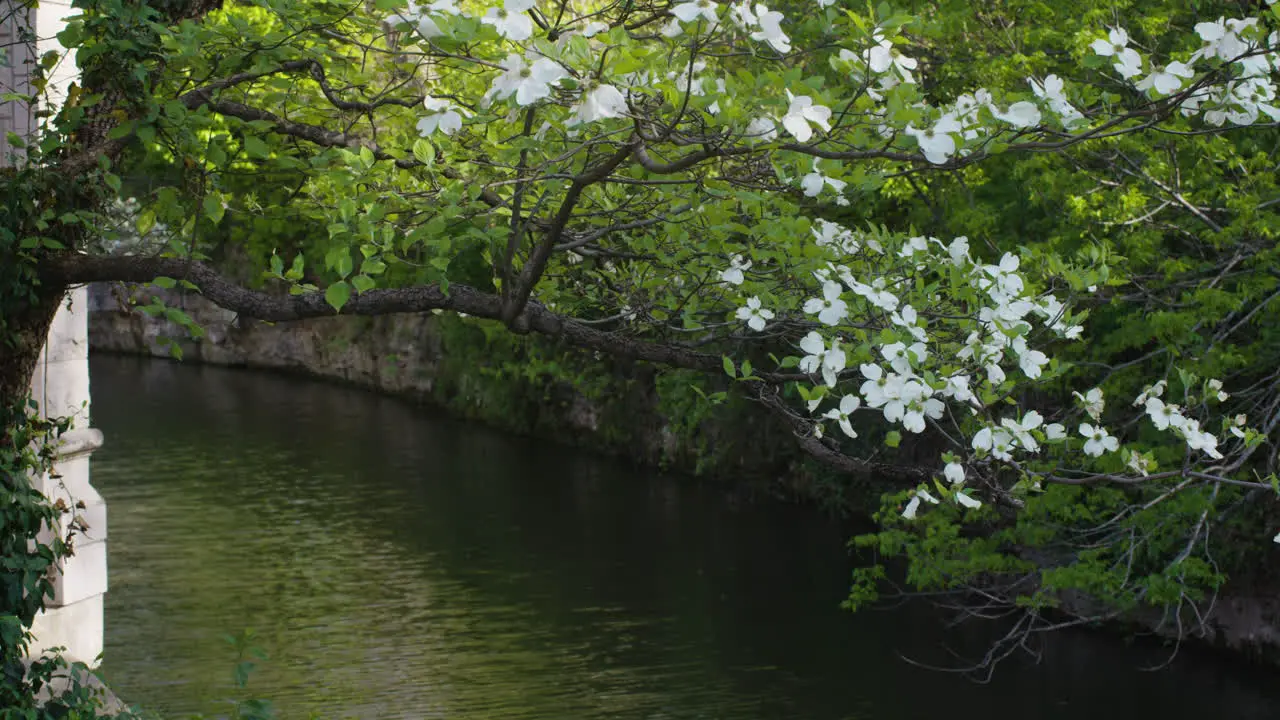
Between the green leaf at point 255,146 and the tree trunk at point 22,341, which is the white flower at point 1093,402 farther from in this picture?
the tree trunk at point 22,341

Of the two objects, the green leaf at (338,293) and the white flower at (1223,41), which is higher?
the white flower at (1223,41)

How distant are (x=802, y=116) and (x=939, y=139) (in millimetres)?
527

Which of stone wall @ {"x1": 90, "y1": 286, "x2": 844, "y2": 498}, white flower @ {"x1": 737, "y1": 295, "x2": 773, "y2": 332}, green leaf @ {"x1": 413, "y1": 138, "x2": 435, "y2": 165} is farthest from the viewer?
stone wall @ {"x1": 90, "y1": 286, "x2": 844, "y2": 498}

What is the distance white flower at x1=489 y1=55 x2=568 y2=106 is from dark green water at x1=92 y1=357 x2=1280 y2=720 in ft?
28.0

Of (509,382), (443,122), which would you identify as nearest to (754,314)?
(443,122)

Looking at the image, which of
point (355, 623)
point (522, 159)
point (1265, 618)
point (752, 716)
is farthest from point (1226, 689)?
point (522, 159)

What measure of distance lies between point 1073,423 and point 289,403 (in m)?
19.0

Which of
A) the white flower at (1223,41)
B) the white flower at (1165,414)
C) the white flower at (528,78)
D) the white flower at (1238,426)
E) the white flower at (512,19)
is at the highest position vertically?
the white flower at (1223,41)

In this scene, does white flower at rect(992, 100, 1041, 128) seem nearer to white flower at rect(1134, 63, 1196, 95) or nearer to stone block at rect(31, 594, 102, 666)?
white flower at rect(1134, 63, 1196, 95)

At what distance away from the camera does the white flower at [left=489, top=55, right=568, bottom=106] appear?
13.6 ft

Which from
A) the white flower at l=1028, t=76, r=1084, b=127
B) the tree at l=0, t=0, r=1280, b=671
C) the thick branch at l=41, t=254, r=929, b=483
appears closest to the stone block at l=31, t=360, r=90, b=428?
the tree at l=0, t=0, r=1280, b=671

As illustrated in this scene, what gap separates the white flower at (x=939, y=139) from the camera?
183 inches

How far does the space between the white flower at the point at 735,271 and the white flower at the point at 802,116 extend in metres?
1.89

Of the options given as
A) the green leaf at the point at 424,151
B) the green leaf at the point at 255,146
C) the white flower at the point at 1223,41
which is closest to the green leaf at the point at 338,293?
the green leaf at the point at 424,151
